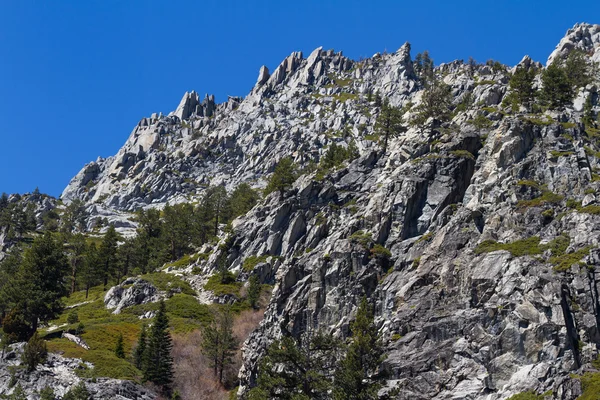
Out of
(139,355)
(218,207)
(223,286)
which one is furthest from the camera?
(218,207)

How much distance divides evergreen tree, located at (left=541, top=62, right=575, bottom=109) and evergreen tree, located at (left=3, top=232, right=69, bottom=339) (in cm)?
8541

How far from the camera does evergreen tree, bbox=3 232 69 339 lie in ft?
216

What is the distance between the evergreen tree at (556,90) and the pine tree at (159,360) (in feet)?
248

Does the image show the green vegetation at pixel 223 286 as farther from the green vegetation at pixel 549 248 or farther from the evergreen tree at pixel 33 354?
the green vegetation at pixel 549 248

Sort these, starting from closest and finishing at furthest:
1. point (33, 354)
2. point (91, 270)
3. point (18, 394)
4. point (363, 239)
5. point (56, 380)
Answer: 1. point (18, 394)
2. point (56, 380)
3. point (33, 354)
4. point (363, 239)
5. point (91, 270)

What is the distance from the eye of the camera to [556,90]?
92625 millimetres

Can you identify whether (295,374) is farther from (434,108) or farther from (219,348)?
(434,108)

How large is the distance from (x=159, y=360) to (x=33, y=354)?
44.6 feet

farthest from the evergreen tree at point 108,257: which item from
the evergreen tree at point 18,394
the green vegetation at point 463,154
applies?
the green vegetation at point 463,154

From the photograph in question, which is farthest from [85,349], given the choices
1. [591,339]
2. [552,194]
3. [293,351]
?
[552,194]

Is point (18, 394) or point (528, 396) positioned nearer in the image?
point (528, 396)

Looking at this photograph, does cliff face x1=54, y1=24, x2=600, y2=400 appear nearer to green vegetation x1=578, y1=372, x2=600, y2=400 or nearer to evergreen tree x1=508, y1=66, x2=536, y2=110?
green vegetation x1=578, y1=372, x2=600, y2=400

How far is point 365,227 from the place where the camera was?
7281cm

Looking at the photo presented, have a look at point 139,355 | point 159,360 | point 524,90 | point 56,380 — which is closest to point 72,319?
point 139,355
